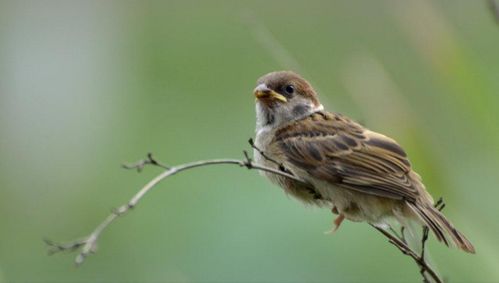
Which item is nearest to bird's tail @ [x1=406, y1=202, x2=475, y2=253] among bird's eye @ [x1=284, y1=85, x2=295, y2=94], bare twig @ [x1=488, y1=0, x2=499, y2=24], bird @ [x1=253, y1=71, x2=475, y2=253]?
bird @ [x1=253, y1=71, x2=475, y2=253]

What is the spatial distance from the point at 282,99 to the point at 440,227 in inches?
39.5

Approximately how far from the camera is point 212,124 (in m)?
8.00

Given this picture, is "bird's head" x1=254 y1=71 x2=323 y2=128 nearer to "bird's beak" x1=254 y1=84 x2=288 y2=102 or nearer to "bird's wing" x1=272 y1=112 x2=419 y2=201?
"bird's beak" x1=254 y1=84 x2=288 y2=102

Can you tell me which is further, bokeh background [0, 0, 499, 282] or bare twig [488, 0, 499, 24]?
bokeh background [0, 0, 499, 282]

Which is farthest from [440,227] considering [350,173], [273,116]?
[273,116]

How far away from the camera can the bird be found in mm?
3791

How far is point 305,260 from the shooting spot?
5871 mm

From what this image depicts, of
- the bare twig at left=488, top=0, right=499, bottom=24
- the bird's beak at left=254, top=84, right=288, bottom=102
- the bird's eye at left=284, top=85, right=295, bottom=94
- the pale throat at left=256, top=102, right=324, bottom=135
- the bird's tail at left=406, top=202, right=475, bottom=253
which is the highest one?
the bird's eye at left=284, top=85, right=295, bottom=94

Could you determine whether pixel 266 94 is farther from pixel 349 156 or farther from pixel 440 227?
pixel 440 227

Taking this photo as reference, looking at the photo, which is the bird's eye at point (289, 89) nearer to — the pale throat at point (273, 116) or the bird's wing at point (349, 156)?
the pale throat at point (273, 116)

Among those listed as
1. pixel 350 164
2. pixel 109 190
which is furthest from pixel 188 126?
pixel 350 164

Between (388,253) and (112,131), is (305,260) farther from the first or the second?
(112,131)

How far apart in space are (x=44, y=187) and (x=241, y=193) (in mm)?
1000

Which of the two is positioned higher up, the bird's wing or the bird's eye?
the bird's eye
